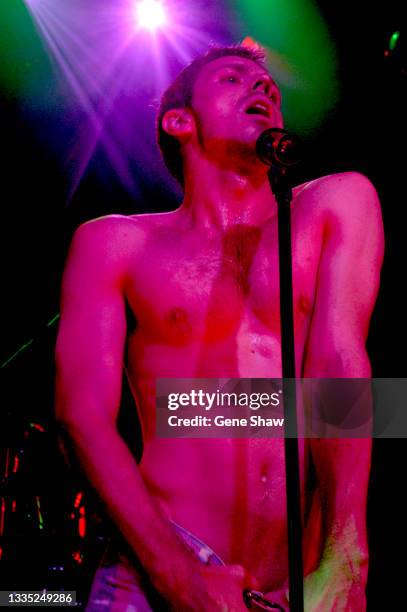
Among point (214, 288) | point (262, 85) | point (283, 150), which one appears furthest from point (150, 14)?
point (283, 150)

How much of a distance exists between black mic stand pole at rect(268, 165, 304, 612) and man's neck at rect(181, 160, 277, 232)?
77 cm

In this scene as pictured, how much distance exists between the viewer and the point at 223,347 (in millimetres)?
2309

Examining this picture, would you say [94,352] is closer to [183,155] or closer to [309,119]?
[183,155]

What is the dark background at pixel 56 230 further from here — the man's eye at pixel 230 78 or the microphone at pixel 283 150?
the microphone at pixel 283 150

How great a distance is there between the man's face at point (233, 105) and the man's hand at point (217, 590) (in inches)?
64.0

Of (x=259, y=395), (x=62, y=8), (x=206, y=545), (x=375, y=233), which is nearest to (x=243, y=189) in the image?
(x=375, y=233)

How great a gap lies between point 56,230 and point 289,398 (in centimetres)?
279

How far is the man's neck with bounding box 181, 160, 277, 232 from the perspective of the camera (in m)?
2.68

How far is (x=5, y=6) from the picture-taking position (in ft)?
12.2

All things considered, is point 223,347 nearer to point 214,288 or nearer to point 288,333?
point 214,288

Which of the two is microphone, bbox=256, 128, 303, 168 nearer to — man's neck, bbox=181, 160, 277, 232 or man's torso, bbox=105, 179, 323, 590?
man's torso, bbox=105, 179, 323, 590

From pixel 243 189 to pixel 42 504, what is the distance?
2.50 m

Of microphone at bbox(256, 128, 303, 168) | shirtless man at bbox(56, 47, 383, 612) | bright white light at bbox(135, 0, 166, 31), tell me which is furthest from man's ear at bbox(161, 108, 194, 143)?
microphone at bbox(256, 128, 303, 168)

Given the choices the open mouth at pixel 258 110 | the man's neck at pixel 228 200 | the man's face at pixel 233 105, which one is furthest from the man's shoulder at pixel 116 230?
the open mouth at pixel 258 110
